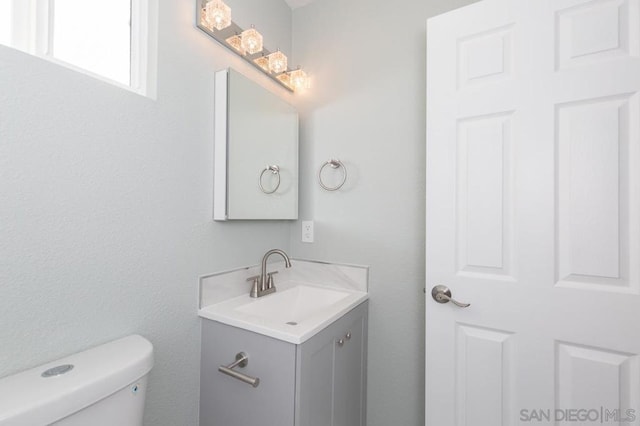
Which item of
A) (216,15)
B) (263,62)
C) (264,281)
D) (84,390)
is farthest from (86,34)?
(264,281)

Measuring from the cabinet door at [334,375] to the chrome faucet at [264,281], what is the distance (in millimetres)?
402

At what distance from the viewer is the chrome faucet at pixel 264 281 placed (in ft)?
4.35

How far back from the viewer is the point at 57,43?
802 millimetres

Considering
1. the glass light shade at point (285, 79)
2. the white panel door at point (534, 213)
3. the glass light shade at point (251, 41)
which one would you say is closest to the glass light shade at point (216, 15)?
the glass light shade at point (251, 41)

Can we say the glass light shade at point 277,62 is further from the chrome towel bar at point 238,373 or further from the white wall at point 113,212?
the chrome towel bar at point 238,373

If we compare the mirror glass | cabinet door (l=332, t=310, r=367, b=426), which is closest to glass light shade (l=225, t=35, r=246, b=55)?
the mirror glass

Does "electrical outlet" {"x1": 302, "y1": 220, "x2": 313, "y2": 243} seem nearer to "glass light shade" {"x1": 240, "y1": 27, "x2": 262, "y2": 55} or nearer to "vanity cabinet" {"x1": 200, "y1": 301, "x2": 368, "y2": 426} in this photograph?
"vanity cabinet" {"x1": 200, "y1": 301, "x2": 368, "y2": 426}

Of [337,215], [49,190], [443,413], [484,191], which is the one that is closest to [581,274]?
[484,191]

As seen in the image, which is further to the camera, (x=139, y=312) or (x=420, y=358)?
(x=420, y=358)

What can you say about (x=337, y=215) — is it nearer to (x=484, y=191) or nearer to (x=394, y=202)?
(x=394, y=202)

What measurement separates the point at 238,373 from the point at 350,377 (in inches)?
21.4

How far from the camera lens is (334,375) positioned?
112cm

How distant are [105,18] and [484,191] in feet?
4.69

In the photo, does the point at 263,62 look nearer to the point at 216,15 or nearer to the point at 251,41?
the point at 251,41
